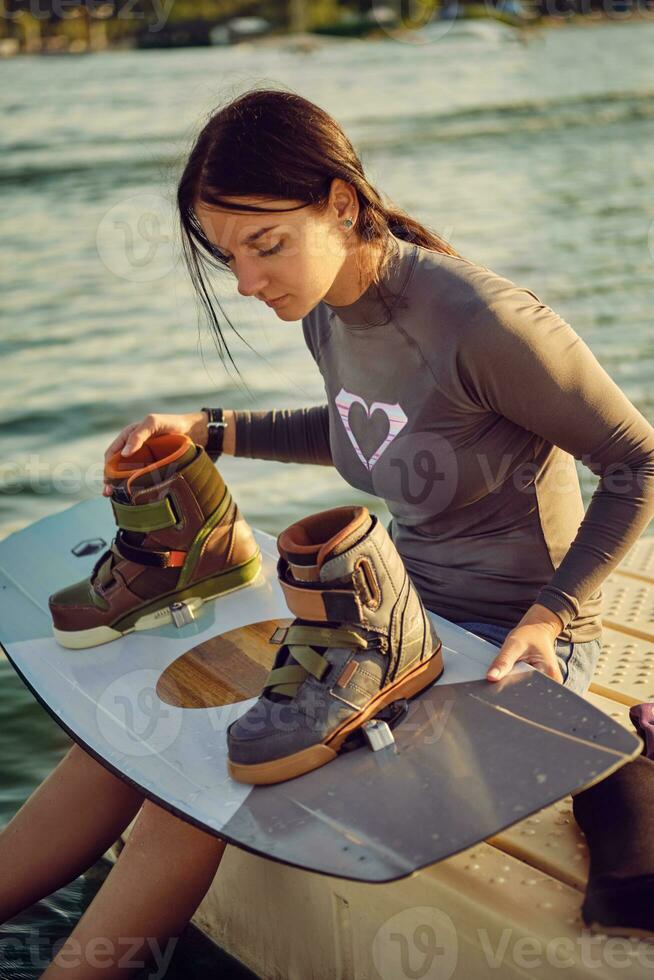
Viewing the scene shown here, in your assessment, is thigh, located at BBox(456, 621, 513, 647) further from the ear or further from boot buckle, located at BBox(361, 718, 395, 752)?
the ear

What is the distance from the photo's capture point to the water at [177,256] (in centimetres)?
466

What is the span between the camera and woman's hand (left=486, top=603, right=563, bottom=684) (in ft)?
5.55

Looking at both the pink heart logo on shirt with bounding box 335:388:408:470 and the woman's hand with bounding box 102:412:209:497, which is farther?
the woman's hand with bounding box 102:412:209:497

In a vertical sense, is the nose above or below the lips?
above

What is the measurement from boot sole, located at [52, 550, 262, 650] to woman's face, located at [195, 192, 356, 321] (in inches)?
24.8

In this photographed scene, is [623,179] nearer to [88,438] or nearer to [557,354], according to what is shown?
[88,438]

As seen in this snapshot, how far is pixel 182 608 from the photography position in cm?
218

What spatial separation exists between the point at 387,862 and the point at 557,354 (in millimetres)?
733

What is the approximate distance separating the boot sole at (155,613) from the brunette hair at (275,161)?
69cm

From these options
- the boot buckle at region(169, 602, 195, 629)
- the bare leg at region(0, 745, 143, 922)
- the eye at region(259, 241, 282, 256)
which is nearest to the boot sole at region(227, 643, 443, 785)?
the bare leg at region(0, 745, 143, 922)

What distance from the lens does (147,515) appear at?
2.07 metres

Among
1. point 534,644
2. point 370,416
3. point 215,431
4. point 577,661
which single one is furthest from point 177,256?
point 534,644

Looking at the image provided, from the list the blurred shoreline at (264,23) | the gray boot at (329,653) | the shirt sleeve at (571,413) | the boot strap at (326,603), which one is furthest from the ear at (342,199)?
the blurred shoreline at (264,23)

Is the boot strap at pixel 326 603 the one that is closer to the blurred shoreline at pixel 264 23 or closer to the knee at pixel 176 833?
the knee at pixel 176 833
